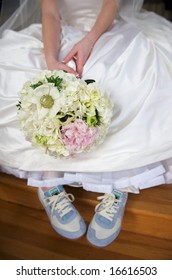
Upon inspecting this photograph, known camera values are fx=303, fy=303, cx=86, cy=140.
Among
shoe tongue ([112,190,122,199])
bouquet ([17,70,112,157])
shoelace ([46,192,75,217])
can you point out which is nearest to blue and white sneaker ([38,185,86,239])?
shoelace ([46,192,75,217])

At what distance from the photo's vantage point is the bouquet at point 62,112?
0.70 m

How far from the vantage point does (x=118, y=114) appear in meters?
0.90

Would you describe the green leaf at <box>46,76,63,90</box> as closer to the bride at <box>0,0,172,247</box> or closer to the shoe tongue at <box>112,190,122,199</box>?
the bride at <box>0,0,172,247</box>

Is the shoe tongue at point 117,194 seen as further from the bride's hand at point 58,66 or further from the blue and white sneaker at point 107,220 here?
the bride's hand at point 58,66

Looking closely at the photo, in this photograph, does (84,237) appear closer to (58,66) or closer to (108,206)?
(108,206)

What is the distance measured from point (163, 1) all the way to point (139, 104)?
69.0 inches

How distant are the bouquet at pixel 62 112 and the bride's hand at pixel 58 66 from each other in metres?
0.17

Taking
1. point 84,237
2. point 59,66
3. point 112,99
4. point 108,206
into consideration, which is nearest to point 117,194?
point 108,206

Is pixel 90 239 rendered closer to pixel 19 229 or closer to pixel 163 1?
pixel 19 229

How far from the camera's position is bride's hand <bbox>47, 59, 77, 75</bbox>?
918 millimetres

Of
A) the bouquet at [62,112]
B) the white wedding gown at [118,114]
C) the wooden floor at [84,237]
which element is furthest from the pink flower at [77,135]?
the wooden floor at [84,237]
